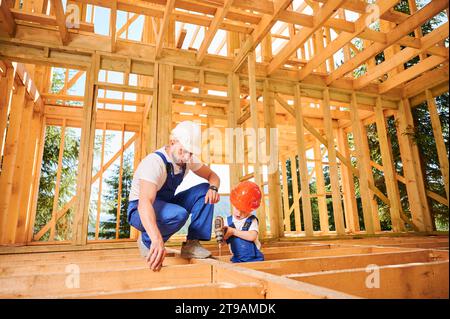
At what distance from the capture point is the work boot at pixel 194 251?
2.21 metres

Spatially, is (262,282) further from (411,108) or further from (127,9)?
(411,108)

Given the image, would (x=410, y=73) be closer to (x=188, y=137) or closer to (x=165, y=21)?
(x=165, y=21)

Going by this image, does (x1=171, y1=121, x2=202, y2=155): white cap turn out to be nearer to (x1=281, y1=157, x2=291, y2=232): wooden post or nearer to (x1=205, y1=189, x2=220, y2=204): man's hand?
(x1=205, y1=189, x2=220, y2=204): man's hand

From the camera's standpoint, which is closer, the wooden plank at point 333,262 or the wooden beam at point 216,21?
the wooden plank at point 333,262

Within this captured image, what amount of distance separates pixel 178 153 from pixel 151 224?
2.17 feet

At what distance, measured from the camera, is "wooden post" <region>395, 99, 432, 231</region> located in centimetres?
592

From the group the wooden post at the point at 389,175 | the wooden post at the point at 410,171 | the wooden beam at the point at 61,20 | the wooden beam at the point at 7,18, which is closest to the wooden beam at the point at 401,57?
the wooden post at the point at 389,175

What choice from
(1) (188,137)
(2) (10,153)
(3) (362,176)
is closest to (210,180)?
(1) (188,137)

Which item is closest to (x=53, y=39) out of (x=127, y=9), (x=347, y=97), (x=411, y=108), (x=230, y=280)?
(x=127, y=9)

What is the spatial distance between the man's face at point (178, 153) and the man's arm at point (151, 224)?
1.28 feet

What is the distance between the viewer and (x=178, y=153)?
89.3 inches

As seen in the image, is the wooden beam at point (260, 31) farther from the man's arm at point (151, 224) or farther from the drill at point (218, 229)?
the man's arm at point (151, 224)
